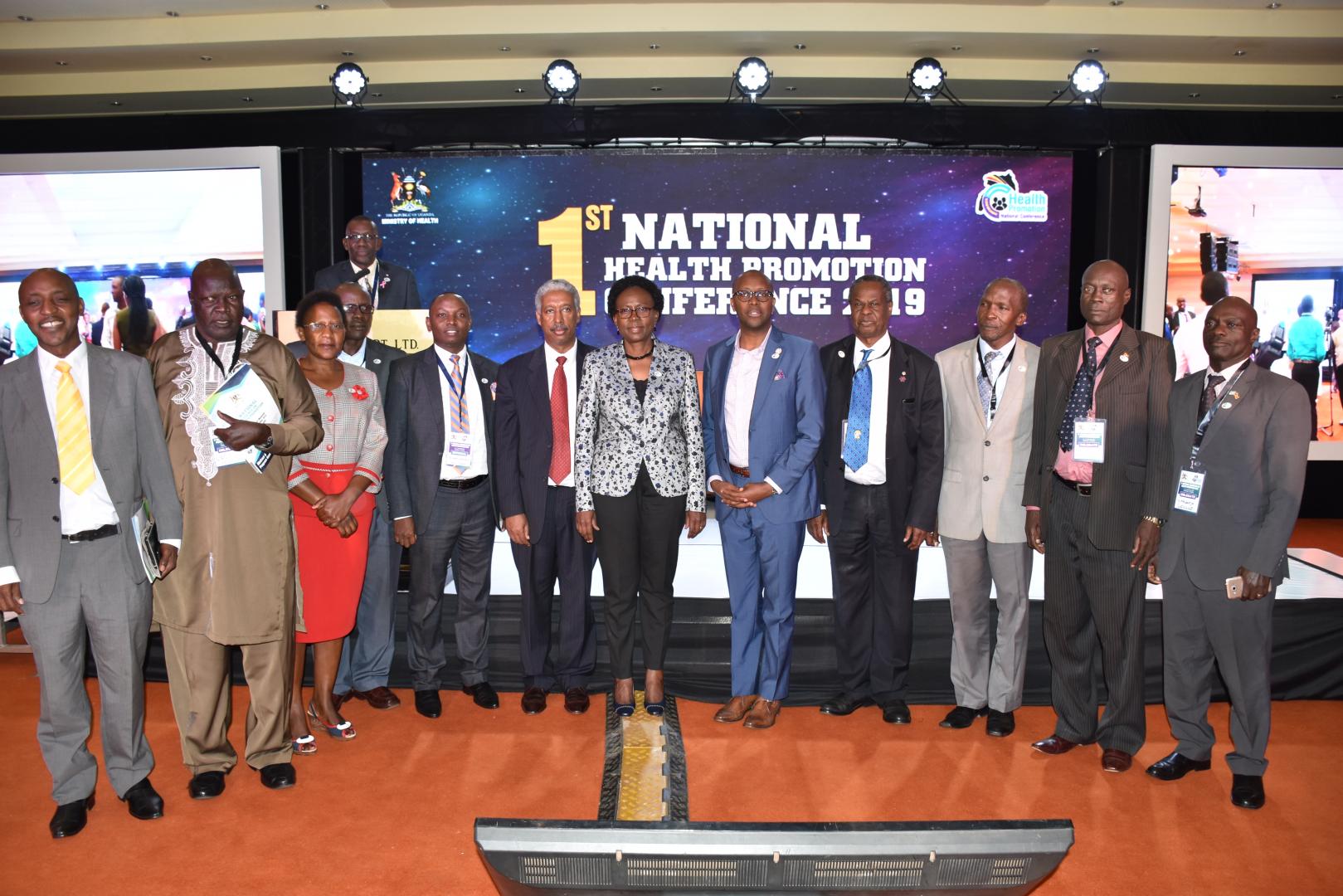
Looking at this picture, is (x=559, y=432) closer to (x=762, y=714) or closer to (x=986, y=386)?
(x=762, y=714)

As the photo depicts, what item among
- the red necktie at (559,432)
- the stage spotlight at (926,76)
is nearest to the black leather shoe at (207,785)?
the red necktie at (559,432)

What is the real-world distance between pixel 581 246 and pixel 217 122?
318 cm

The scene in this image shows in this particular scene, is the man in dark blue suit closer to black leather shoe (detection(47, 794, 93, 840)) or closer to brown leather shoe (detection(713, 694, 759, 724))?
brown leather shoe (detection(713, 694, 759, 724))

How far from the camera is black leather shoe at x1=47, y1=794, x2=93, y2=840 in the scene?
9.63 ft

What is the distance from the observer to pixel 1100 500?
11.2 ft

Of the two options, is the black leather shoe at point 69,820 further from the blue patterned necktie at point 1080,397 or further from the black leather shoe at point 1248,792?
the black leather shoe at point 1248,792

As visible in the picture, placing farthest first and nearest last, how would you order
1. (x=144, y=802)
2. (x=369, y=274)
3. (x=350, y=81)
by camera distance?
(x=350, y=81) < (x=369, y=274) < (x=144, y=802)

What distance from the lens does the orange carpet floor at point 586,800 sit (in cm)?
275

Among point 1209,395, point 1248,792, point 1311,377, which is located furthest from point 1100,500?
point 1311,377

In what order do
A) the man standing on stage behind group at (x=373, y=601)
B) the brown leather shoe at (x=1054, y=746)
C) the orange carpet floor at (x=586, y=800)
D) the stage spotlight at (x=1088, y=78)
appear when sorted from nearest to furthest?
the orange carpet floor at (x=586, y=800)
the brown leather shoe at (x=1054, y=746)
the man standing on stage behind group at (x=373, y=601)
the stage spotlight at (x=1088, y=78)

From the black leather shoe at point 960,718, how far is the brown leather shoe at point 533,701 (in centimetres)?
166

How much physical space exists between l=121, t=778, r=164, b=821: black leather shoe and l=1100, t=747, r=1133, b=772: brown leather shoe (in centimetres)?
326

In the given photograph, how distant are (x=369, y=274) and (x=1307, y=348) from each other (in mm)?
7355

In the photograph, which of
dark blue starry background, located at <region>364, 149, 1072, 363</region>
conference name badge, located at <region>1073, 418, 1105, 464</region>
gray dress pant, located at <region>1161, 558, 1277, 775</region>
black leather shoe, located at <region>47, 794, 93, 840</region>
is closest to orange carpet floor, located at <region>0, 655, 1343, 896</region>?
black leather shoe, located at <region>47, 794, 93, 840</region>
